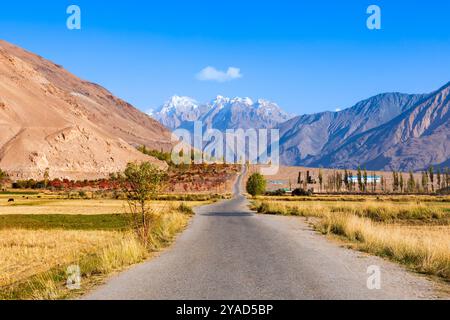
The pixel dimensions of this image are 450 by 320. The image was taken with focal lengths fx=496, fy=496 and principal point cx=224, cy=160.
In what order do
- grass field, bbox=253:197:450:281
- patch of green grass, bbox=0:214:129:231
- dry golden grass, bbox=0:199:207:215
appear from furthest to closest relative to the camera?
dry golden grass, bbox=0:199:207:215
patch of green grass, bbox=0:214:129:231
grass field, bbox=253:197:450:281

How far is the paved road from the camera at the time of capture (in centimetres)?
1069

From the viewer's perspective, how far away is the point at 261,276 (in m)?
12.9

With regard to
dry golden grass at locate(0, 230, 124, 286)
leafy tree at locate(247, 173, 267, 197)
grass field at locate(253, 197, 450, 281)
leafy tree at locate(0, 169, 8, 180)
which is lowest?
dry golden grass at locate(0, 230, 124, 286)

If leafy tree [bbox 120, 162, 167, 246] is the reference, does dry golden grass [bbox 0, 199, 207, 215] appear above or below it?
below

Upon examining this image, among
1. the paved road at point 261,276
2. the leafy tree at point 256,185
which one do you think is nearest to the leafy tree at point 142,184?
the paved road at point 261,276

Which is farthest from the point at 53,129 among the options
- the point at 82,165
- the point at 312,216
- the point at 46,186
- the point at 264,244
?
the point at 264,244

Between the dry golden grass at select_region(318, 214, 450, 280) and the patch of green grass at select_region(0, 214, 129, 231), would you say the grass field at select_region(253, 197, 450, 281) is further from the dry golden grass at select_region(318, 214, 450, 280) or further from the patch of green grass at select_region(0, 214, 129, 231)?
the patch of green grass at select_region(0, 214, 129, 231)

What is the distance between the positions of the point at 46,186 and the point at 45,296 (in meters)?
135

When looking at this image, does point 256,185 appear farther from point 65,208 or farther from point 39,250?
point 39,250

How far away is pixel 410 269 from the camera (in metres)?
14.7

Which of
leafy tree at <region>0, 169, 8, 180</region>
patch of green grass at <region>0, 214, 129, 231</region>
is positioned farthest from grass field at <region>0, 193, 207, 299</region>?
leafy tree at <region>0, 169, 8, 180</region>

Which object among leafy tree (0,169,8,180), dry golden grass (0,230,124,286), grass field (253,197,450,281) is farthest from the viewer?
leafy tree (0,169,8,180)

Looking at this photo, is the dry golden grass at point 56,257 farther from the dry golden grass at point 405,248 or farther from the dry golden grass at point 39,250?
the dry golden grass at point 405,248
